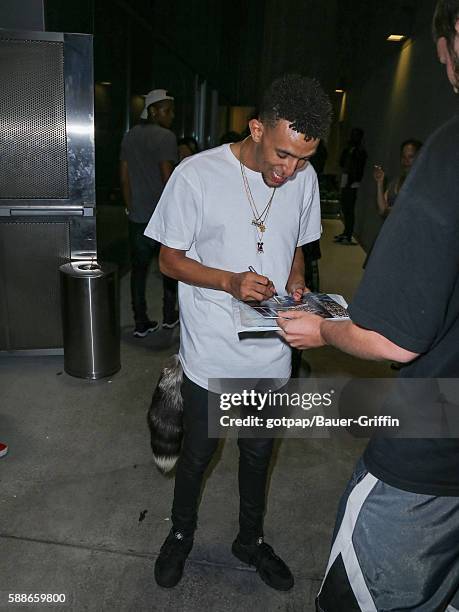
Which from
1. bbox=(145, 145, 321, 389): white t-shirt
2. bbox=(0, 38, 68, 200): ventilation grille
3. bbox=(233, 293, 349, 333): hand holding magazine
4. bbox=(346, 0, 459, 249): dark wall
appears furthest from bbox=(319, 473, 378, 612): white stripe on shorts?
bbox=(346, 0, 459, 249): dark wall

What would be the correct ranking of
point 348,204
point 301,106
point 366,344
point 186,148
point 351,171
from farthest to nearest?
point 348,204
point 351,171
point 186,148
point 301,106
point 366,344

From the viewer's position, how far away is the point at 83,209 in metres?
4.00

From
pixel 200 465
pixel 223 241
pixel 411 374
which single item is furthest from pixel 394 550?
pixel 223 241

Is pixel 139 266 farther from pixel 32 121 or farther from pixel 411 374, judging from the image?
pixel 411 374

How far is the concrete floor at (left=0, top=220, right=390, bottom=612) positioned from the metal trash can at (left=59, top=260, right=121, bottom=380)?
14cm

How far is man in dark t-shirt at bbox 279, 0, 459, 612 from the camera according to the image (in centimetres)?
100

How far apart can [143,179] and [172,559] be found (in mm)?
3605

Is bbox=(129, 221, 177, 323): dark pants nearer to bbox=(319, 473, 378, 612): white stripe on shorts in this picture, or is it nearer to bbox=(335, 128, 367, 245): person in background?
bbox=(319, 473, 378, 612): white stripe on shorts

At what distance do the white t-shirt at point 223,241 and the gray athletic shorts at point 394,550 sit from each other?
2.30 feet

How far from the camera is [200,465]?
207cm

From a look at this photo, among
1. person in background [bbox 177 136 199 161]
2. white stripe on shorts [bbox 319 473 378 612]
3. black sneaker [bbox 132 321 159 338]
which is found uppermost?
person in background [bbox 177 136 199 161]

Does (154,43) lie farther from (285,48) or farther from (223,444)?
(223,444)

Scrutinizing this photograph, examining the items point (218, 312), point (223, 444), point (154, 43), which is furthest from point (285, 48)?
point (218, 312)

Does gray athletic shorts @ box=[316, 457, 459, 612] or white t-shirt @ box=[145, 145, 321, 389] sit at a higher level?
white t-shirt @ box=[145, 145, 321, 389]
